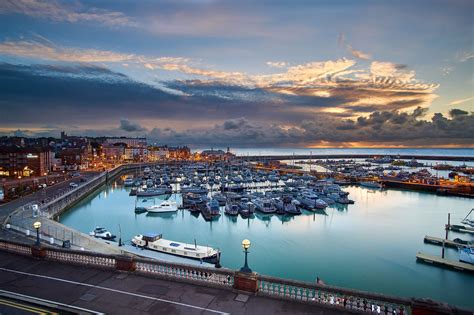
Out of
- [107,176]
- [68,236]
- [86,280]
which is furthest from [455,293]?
[107,176]

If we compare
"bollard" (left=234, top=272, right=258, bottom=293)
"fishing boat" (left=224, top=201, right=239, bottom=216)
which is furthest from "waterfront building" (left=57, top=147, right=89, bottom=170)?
"bollard" (left=234, top=272, right=258, bottom=293)

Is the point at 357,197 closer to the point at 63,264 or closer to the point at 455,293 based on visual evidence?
the point at 455,293

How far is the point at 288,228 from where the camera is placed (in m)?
36.8

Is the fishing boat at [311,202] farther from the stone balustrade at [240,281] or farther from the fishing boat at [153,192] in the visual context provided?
the stone balustrade at [240,281]

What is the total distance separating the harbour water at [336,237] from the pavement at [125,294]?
16132mm

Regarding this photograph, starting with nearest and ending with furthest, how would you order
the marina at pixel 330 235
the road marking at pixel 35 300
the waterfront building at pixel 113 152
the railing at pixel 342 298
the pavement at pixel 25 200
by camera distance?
the railing at pixel 342 298 → the road marking at pixel 35 300 → the marina at pixel 330 235 → the pavement at pixel 25 200 → the waterfront building at pixel 113 152

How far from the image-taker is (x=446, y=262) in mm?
23500

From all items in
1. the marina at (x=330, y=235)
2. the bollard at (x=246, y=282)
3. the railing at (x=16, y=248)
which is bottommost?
the marina at (x=330, y=235)

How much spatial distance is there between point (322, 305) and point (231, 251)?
854 inches

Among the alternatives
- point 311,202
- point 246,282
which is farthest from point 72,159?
point 246,282

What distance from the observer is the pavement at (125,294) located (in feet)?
25.9

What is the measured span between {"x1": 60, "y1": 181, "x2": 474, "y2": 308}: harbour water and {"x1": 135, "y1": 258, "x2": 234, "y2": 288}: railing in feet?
51.1

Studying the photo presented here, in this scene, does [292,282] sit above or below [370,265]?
above

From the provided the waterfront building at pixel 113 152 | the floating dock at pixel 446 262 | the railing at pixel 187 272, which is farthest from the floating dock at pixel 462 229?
the waterfront building at pixel 113 152
